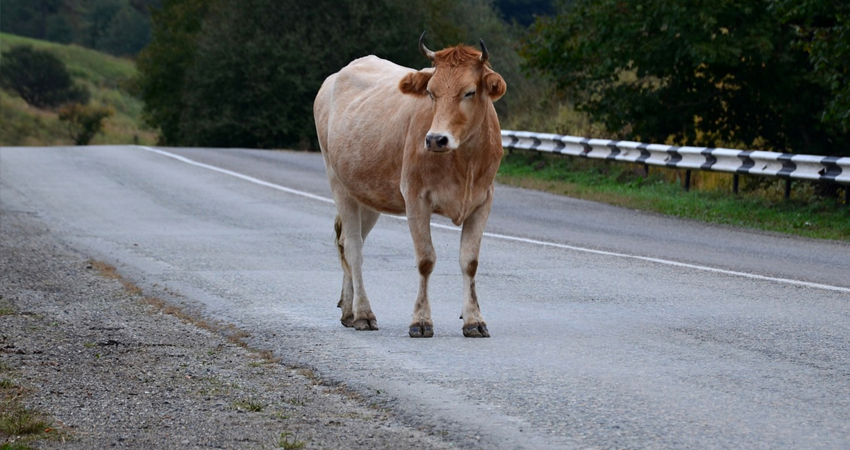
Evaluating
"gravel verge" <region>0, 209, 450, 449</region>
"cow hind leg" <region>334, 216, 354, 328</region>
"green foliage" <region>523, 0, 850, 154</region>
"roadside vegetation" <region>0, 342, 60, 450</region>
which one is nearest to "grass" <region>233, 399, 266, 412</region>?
"gravel verge" <region>0, 209, 450, 449</region>

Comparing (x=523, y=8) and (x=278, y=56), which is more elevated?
(x=523, y=8)

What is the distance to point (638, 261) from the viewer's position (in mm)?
12414

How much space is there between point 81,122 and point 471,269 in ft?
223

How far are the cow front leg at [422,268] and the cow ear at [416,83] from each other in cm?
79

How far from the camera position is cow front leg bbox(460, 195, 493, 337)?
796 centimetres

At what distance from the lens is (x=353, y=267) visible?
8703 mm

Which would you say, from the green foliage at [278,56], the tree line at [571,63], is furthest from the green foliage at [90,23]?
the green foliage at [278,56]

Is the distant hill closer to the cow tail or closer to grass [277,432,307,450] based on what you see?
the cow tail

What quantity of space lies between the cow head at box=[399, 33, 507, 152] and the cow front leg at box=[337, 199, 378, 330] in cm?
137

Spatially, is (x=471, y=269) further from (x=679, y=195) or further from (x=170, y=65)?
(x=170, y=65)

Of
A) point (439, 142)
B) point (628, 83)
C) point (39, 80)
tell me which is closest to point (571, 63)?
point (628, 83)

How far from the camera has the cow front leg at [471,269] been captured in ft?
26.1

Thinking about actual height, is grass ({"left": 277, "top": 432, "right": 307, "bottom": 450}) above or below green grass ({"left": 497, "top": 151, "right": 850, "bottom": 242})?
above

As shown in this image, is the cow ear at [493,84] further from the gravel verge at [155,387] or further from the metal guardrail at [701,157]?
the metal guardrail at [701,157]
